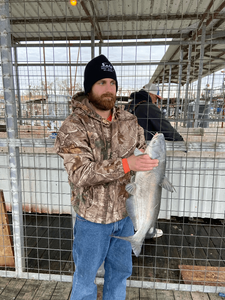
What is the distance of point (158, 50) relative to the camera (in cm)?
510

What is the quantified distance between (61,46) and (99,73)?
3455mm

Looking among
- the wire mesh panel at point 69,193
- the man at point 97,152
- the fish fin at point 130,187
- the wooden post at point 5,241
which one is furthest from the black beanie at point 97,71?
the wooden post at point 5,241

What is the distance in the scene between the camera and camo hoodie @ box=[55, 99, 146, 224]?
1436 millimetres

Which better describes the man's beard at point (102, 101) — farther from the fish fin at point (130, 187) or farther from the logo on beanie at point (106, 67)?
the fish fin at point (130, 187)

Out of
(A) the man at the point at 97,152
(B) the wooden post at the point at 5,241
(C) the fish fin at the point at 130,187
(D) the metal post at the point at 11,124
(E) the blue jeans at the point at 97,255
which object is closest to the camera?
(C) the fish fin at the point at 130,187

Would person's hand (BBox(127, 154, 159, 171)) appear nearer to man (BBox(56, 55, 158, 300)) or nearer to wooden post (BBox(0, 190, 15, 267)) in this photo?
man (BBox(56, 55, 158, 300))

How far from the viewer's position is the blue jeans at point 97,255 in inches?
66.7

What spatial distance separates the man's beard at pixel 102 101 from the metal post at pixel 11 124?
38.8 inches

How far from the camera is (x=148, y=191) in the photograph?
1.46 metres

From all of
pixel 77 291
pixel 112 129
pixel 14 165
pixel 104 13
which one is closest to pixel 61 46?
pixel 104 13

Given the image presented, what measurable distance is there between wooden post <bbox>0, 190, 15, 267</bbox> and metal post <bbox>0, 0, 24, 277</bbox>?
205mm

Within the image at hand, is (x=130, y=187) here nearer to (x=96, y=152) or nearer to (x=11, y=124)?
(x=96, y=152)

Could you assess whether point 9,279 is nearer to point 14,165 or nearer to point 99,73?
point 14,165

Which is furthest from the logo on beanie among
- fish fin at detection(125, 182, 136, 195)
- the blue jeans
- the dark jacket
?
the blue jeans
